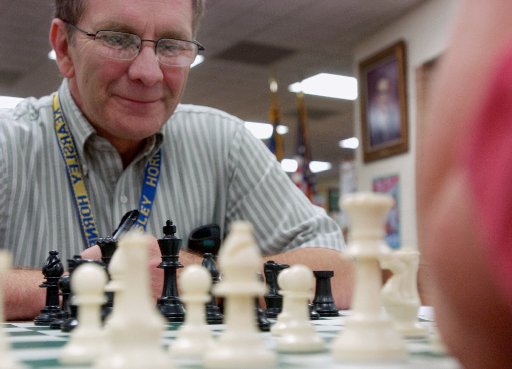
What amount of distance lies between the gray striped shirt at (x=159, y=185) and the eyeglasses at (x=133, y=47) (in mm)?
230

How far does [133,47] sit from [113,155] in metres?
0.33

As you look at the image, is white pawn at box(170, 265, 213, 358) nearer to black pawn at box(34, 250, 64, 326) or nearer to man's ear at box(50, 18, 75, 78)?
black pawn at box(34, 250, 64, 326)

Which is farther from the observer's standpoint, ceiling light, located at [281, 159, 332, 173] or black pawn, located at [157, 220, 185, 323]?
ceiling light, located at [281, 159, 332, 173]

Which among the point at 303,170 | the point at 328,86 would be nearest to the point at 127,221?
the point at 303,170

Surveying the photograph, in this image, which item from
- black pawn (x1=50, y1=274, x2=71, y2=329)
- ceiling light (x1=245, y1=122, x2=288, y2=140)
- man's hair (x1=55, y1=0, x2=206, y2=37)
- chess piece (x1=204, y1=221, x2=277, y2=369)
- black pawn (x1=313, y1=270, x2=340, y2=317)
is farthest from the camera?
ceiling light (x1=245, y1=122, x2=288, y2=140)

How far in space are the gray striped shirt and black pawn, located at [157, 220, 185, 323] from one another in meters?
0.79

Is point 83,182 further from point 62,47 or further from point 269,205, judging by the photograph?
point 269,205

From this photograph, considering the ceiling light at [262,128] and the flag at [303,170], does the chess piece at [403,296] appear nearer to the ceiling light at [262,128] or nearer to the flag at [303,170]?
the flag at [303,170]

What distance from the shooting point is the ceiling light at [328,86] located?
855cm

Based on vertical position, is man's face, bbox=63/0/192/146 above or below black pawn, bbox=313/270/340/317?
above

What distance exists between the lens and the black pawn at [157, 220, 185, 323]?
4.28 feet

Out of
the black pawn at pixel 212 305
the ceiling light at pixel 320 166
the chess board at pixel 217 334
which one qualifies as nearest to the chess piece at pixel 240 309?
the chess board at pixel 217 334

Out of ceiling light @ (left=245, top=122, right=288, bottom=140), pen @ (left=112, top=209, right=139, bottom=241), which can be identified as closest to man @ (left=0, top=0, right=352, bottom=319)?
pen @ (left=112, top=209, right=139, bottom=241)

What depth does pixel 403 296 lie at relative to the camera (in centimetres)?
112
